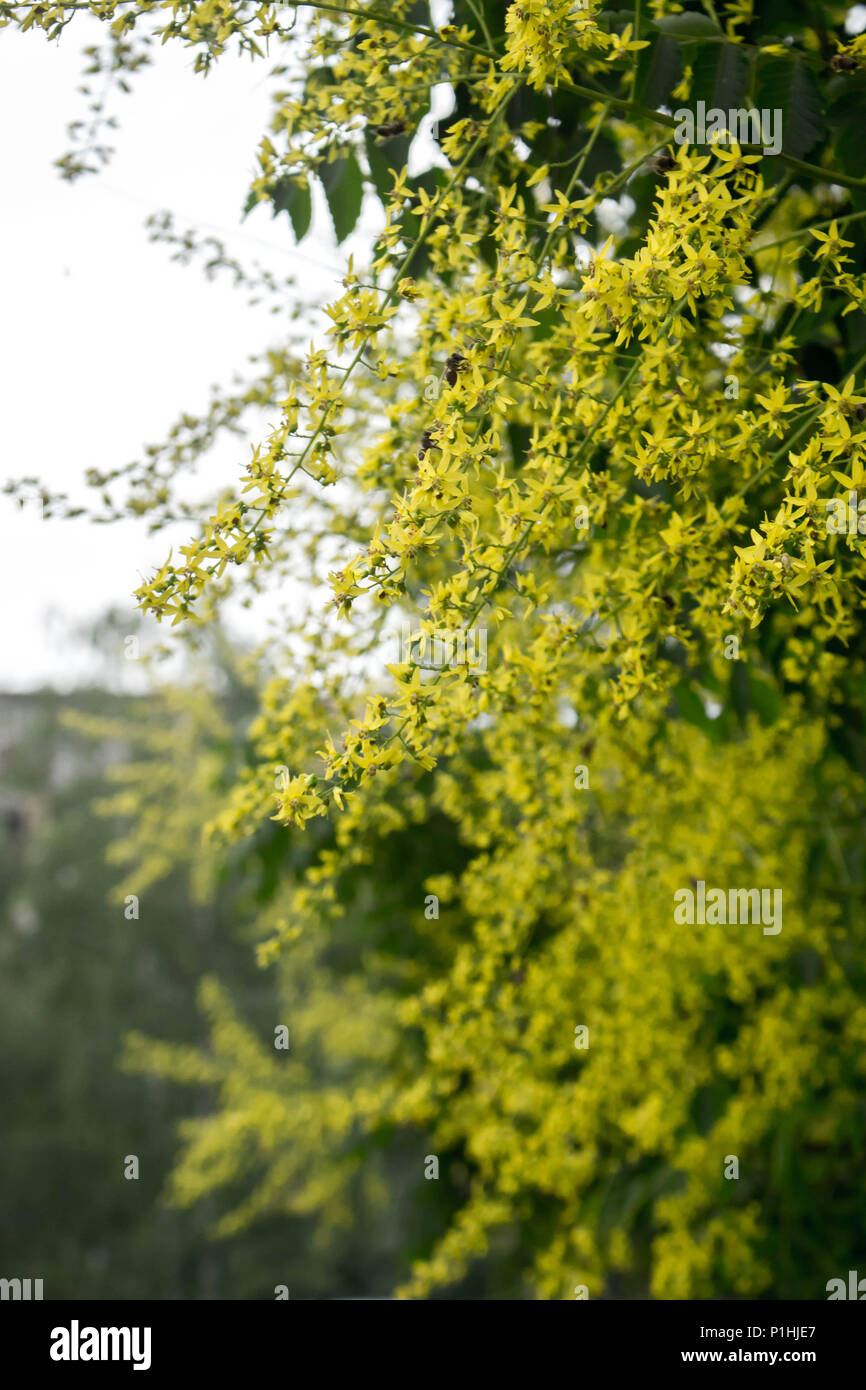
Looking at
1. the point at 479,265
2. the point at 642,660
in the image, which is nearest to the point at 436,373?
the point at 479,265

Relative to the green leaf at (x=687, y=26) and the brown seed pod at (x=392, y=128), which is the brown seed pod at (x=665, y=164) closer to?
the green leaf at (x=687, y=26)

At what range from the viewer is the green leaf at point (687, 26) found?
1390 mm

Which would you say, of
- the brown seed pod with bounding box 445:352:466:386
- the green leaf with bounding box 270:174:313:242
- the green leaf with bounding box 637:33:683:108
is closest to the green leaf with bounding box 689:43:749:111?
the green leaf with bounding box 637:33:683:108

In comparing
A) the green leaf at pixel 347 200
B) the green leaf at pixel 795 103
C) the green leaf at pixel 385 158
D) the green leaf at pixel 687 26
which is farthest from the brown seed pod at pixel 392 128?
the green leaf at pixel 795 103

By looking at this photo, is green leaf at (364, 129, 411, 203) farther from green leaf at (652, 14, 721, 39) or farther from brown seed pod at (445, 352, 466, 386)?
brown seed pod at (445, 352, 466, 386)

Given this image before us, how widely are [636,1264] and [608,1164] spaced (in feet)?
4.43

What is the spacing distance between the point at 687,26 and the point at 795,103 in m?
0.18

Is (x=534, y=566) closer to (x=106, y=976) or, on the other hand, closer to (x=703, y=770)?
(x=703, y=770)

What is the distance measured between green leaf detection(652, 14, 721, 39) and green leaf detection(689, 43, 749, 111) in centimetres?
3

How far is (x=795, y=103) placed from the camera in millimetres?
1413

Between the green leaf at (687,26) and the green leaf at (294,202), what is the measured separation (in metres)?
0.62

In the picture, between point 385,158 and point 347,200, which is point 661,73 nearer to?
point 385,158

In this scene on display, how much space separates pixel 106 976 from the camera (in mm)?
12258
